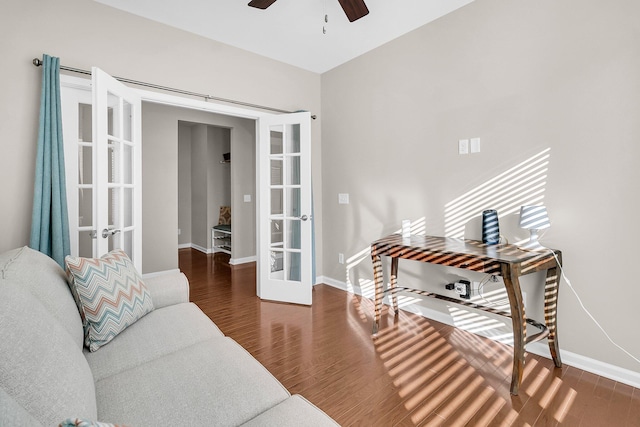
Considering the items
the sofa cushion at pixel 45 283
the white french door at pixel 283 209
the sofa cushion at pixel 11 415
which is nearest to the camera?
the sofa cushion at pixel 11 415

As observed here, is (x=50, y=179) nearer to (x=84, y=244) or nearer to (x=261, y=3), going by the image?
(x=84, y=244)

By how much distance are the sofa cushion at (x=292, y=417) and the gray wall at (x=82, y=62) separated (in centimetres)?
253

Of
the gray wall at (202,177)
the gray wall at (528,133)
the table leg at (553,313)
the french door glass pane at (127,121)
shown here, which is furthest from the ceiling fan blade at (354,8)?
the gray wall at (202,177)

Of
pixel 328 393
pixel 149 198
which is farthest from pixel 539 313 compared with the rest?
pixel 149 198

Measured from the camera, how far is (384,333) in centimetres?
275

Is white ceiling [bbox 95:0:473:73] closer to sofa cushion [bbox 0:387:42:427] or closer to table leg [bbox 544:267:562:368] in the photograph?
table leg [bbox 544:267:562:368]

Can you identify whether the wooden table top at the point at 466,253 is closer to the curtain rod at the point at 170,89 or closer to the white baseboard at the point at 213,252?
the curtain rod at the point at 170,89

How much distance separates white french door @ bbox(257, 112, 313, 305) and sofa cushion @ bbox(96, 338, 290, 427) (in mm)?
2133

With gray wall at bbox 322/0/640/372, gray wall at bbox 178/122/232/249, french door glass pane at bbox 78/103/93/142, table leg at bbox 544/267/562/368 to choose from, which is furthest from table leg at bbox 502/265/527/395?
gray wall at bbox 178/122/232/249

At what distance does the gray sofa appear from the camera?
788 mm

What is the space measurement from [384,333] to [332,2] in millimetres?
2830

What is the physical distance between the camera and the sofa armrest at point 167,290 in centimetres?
208

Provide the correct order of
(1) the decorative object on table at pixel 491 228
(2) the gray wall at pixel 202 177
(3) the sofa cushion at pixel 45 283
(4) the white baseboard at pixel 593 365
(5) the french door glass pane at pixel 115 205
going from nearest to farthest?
(3) the sofa cushion at pixel 45 283 → (4) the white baseboard at pixel 593 365 → (1) the decorative object on table at pixel 491 228 → (5) the french door glass pane at pixel 115 205 → (2) the gray wall at pixel 202 177

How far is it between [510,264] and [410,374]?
37.5 inches
